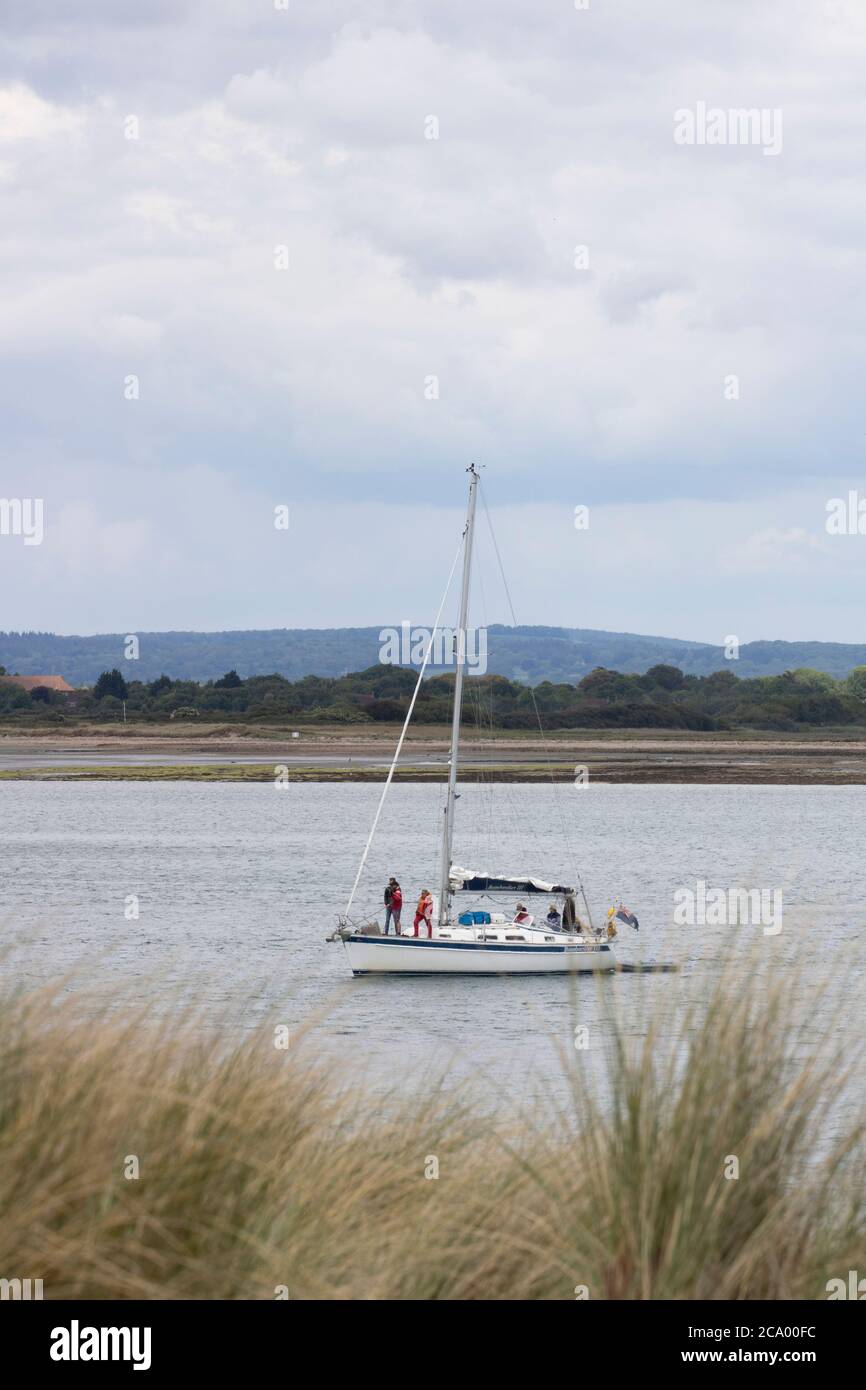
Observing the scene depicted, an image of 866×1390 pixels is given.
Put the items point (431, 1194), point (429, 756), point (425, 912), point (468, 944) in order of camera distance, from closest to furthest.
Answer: point (431, 1194) < point (468, 944) < point (425, 912) < point (429, 756)

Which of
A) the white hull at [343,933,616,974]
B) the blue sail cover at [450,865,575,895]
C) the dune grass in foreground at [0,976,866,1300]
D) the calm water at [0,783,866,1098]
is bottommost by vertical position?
the calm water at [0,783,866,1098]

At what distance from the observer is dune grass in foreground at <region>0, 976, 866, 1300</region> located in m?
6.88

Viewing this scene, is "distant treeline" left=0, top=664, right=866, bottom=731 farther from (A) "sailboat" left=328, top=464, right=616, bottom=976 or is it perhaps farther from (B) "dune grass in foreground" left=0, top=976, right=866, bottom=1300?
(B) "dune grass in foreground" left=0, top=976, right=866, bottom=1300

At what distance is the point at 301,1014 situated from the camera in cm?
3161

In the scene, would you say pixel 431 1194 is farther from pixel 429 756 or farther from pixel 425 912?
pixel 429 756

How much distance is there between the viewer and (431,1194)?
8258 mm

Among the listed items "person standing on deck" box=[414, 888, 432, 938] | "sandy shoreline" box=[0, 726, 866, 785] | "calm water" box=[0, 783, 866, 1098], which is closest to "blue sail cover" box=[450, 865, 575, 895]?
"person standing on deck" box=[414, 888, 432, 938]

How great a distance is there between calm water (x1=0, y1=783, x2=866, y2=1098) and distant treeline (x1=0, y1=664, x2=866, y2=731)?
66.7 ft

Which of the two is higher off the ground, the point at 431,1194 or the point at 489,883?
the point at 431,1194

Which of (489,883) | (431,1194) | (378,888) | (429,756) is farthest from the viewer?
(429,756)

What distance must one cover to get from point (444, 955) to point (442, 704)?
12459 cm

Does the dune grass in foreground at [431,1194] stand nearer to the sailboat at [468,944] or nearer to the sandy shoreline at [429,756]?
the sailboat at [468,944]

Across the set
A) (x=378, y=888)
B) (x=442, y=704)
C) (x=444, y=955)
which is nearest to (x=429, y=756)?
(x=442, y=704)

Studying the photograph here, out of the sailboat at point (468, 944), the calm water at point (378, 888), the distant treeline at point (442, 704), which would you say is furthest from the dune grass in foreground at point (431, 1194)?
the distant treeline at point (442, 704)
